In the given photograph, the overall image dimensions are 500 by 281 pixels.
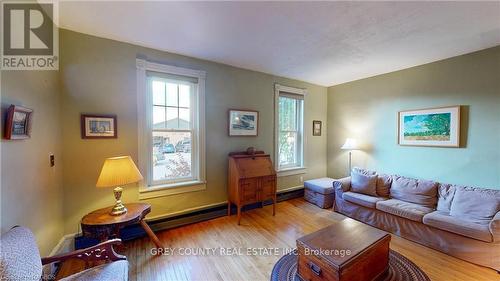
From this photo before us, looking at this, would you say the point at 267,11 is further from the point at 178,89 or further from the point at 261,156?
the point at 261,156

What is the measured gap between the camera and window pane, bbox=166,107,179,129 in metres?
2.90

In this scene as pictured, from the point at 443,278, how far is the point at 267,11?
3.04m

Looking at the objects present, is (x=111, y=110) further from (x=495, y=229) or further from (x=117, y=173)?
(x=495, y=229)

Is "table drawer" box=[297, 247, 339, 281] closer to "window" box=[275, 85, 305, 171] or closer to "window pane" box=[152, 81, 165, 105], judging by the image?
"window" box=[275, 85, 305, 171]

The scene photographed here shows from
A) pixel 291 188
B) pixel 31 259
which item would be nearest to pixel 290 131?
pixel 291 188

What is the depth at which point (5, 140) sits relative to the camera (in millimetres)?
1319

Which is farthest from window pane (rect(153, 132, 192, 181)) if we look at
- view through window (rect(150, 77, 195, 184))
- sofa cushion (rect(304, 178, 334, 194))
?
sofa cushion (rect(304, 178, 334, 194))

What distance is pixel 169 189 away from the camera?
282 cm

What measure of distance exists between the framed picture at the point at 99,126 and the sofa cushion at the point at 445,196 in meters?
4.33

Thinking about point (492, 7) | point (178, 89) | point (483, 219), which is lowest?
point (483, 219)

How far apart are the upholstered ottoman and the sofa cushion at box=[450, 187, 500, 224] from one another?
162 centimetres

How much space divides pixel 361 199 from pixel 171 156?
9.82 ft

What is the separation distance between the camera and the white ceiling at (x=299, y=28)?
1823 mm

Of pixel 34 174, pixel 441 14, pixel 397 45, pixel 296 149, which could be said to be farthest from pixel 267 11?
pixel 296 149
